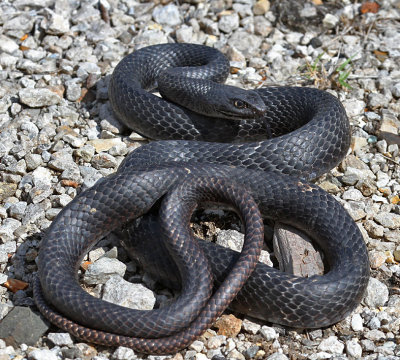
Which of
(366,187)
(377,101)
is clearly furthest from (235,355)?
(377,101)

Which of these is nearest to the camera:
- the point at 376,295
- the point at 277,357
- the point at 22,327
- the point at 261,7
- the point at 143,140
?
the point at 277,357

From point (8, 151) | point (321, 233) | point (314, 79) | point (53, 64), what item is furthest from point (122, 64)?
point (321, 233)

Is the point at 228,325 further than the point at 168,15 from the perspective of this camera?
No

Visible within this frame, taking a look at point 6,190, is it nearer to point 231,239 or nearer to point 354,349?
point 231,239

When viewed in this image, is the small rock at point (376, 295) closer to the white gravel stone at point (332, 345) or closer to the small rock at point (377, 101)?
the white gravel stone at point (332, 345)

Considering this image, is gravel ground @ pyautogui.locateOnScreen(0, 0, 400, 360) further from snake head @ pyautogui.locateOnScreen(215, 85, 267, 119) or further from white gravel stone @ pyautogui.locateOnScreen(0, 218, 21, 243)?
snake head @ pyautogui.locateOnScreen(215, 85, 267, 119)

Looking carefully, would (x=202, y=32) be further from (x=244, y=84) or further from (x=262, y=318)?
(x=262, y=318)

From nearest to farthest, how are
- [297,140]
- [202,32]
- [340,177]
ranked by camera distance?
[297,140]
[340,177]
[202,32]
